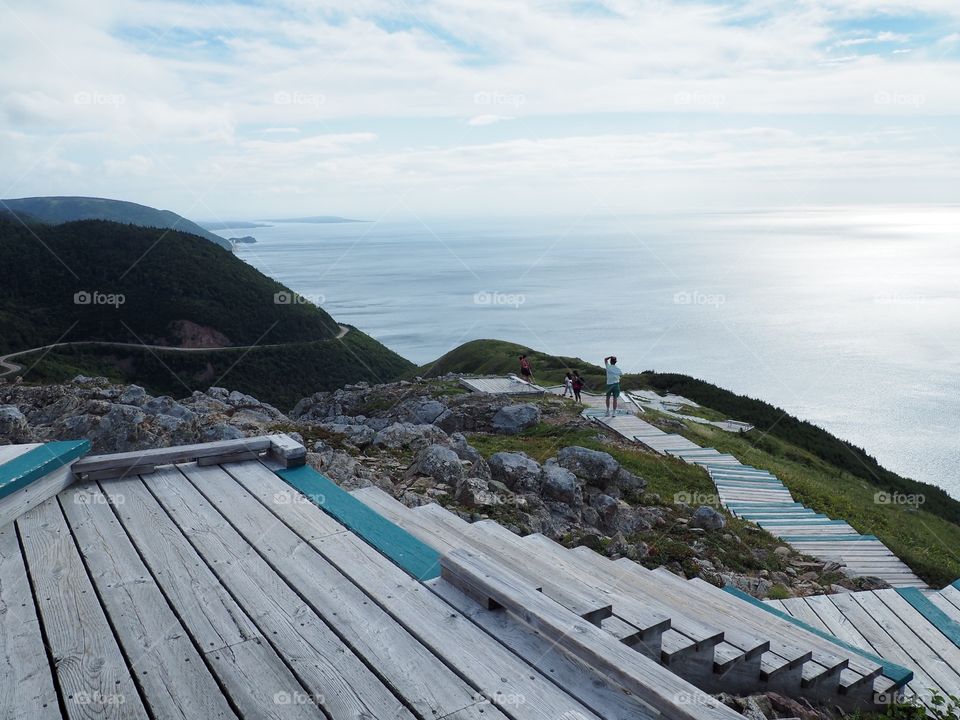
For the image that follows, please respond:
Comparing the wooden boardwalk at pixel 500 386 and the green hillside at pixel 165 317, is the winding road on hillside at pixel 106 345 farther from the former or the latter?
the wooden boardwalk at pixel 500 386

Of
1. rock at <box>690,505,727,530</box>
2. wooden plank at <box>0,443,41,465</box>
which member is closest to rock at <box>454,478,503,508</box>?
rock at <box>690,505,727,530</box>

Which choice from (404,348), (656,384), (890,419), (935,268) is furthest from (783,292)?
(656,384)

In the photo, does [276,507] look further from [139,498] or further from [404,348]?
[404,348]

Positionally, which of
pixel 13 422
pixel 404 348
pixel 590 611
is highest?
pixel 590 611

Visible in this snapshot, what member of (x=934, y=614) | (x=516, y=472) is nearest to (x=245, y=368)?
(x=516, y=472)

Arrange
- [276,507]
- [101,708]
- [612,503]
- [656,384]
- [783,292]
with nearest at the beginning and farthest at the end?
[101,708], [276,507], [612,503], [656,384], [783,292]

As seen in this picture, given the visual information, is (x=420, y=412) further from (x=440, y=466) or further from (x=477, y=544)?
(x=477, y=544)
